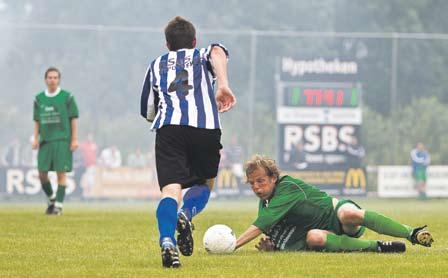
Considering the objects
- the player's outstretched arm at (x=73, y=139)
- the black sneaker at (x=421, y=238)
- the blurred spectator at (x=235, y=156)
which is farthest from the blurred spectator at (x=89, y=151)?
the black sneaker at (x=421, y=238)

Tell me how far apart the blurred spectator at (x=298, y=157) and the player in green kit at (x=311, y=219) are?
2006cm

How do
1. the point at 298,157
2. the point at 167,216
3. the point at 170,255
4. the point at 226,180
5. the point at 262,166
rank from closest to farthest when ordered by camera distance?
the point at 170,255 → the point at 167,216 → the point at 262,166 → the point at 226,180 → the point at 298,157

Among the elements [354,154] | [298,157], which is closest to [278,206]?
[298,157]

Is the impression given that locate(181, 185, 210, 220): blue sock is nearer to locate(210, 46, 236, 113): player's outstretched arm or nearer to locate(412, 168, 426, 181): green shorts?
locate(210, 46, 236, 113): player's outstretched arm

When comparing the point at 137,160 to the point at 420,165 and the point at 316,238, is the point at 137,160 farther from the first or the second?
the point at 316,238

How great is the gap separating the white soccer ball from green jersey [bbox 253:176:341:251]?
0.30m

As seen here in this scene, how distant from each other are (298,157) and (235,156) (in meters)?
1.58

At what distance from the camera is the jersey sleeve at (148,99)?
859 centimetres

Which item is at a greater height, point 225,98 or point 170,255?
point 225,98

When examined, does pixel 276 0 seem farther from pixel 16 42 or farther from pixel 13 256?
pixel 13 256

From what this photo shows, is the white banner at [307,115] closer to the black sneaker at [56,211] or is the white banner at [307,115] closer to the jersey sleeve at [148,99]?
the black sneaker at [56,211]

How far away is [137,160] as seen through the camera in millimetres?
29328

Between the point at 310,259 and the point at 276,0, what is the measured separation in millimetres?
29773

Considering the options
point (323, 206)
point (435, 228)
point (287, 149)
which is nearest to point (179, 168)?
point (323, 206)
